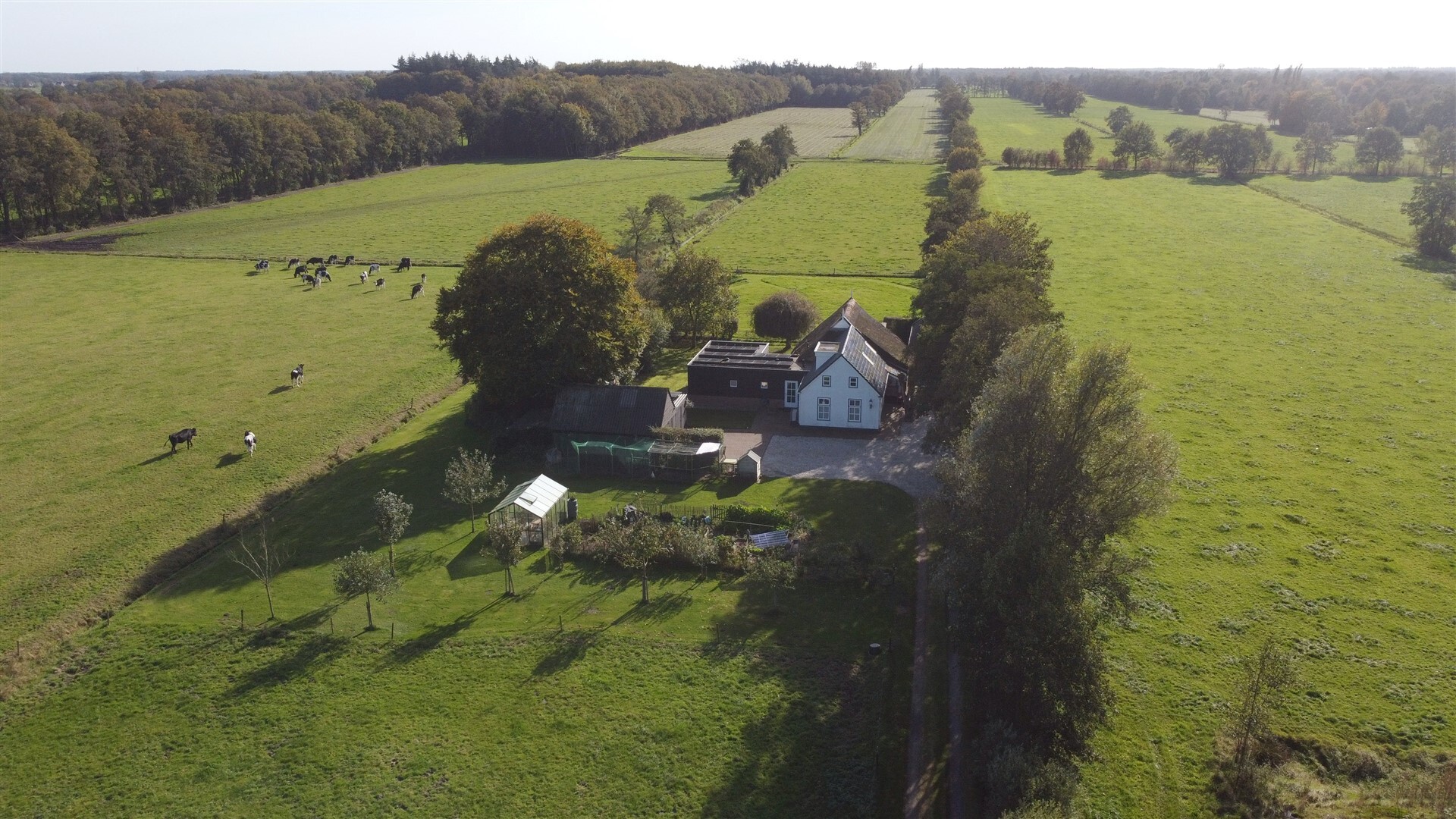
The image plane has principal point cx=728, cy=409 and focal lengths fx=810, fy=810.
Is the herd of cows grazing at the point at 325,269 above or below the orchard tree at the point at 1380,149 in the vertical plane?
below

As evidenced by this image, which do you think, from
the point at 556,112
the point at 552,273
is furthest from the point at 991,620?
the point at 556,112

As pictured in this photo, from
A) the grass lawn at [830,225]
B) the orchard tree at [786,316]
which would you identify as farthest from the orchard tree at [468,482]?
the grass lawn at [830,225]

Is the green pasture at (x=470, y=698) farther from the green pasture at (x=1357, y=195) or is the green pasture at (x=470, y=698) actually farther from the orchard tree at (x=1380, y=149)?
the orchard tree at (x=1380, y=149)

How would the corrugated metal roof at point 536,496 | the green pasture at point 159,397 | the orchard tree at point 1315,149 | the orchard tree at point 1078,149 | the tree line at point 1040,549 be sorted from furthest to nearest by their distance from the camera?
1. the orchard tree at point 1078,149
2. the orchard tree at point 1315,149
3. the green pasture at point 159,397
4. the corrugated metal roof at point 536,496
5. the tree line at point 1040,549

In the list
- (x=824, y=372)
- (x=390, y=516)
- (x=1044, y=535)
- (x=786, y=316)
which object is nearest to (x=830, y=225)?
(x=786, y=316)

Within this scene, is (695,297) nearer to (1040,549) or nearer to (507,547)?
(507,547)

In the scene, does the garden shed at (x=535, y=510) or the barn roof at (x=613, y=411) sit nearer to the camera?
the garden shed at (x=535, y=510)

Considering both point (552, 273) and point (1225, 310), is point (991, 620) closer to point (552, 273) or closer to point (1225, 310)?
point (552, 273)
